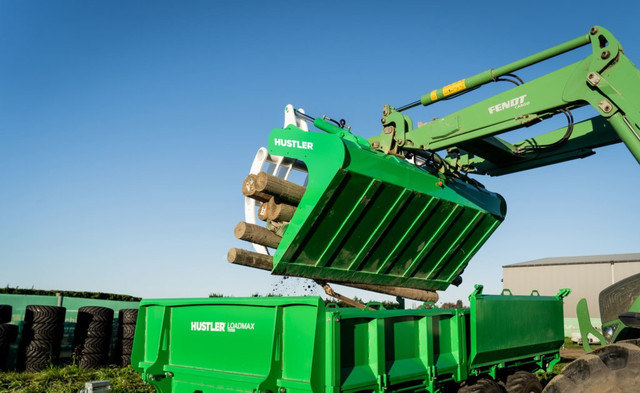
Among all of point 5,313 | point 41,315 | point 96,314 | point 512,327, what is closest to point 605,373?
point 512,327

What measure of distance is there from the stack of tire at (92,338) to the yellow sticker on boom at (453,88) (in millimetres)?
8126

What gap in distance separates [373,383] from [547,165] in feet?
14.6

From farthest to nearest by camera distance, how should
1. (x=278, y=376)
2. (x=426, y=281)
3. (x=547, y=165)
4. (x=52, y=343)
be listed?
(x=52, y=343)
(x=426, y=281)
(x=547, y=165)
(x=278, y=376)

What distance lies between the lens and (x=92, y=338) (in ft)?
35.8

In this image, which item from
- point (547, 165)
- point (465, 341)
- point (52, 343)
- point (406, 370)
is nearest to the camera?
point (406, 370)

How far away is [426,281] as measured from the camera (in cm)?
823

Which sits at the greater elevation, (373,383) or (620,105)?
(620,105)

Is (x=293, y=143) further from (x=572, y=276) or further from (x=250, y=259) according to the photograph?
(x=572, y=276)

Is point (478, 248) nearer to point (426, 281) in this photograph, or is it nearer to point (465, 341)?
point (426, 281)

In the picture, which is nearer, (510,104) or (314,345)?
(314,345)

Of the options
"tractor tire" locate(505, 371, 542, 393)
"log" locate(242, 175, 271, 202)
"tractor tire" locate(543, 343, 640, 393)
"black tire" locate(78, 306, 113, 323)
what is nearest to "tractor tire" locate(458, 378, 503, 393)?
"tractor tire" locate(505, 371, 542, 393)

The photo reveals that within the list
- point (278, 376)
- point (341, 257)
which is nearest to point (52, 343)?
point (341, 257)

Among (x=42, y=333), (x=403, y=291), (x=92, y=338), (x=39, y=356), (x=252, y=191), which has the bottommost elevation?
(x=39, y=356)

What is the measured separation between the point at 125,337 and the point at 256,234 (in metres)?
5.75
